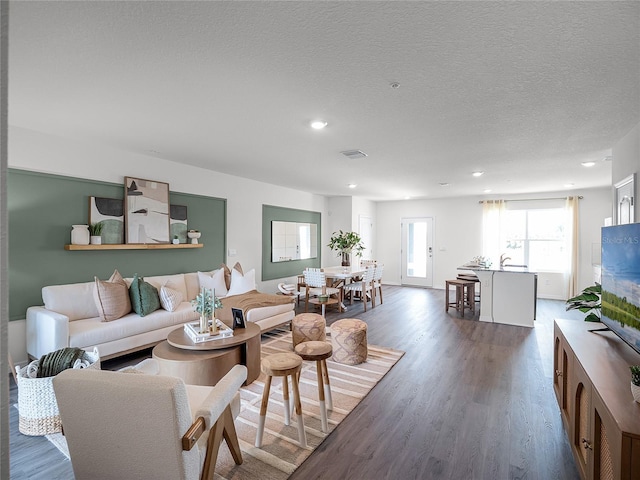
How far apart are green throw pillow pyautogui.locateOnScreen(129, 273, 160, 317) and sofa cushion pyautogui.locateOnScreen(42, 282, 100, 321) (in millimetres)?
388

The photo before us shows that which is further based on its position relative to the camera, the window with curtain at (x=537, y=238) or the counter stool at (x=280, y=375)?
the window with curtain at (x=537, y=238)

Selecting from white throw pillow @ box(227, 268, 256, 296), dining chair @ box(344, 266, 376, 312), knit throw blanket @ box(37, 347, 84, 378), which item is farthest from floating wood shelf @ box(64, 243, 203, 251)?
dining chair @ box(344, 266, 376, 312)

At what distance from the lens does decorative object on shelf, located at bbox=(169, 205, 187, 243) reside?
4.77 metres

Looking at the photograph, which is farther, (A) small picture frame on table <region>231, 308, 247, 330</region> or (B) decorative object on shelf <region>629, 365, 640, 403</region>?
(A) small picture frame on table <region>231, 308, 247, 330</region>

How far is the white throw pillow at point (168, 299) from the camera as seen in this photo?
3.96 meters

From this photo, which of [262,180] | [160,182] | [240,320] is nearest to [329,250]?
[262,180]

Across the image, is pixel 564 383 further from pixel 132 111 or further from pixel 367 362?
pixel 132 111

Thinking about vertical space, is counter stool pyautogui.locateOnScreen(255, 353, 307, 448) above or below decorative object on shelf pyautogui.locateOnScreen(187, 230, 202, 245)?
below

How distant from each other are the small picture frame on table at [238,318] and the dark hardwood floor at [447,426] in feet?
4.48

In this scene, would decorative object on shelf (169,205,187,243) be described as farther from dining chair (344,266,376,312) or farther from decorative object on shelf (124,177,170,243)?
dining chair (344,266,376,312)

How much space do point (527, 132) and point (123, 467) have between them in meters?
4.09

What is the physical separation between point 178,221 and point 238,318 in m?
2.30

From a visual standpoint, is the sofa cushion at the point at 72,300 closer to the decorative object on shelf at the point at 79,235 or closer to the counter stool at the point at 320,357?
the decorative object on shelf at the point at 79,235

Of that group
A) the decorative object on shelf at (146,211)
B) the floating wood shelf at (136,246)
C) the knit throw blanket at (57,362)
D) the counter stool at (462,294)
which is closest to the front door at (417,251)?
the counter stool at (462,294)
